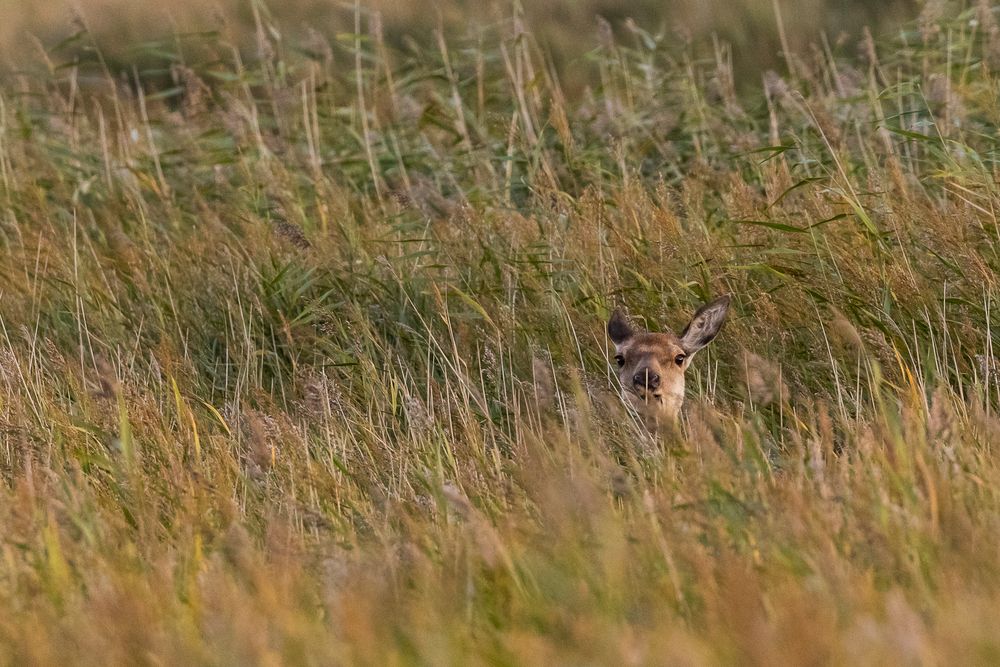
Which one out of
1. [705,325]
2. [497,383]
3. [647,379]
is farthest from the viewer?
[497,383]

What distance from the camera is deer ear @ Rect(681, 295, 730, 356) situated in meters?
4.77

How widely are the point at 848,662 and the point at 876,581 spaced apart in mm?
557

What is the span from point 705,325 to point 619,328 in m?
0.34

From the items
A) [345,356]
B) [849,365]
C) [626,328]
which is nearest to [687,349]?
[626,328]

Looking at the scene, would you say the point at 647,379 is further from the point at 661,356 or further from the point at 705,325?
the point at 705,325

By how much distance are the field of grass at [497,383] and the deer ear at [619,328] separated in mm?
213

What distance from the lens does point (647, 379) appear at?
4719 mm

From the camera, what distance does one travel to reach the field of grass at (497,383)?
9.39 ft

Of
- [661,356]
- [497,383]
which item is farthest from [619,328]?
[497,383]

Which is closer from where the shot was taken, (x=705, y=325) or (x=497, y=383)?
(x=705, y=325)

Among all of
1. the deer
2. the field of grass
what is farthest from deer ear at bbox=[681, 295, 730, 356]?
the field of grass

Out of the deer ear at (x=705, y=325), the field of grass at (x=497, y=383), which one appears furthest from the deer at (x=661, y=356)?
the field of grass at (x=497, y=383)

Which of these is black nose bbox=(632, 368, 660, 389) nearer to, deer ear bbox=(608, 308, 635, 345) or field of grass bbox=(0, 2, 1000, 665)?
field of grass bbox=(0, 2, 1000, 665)

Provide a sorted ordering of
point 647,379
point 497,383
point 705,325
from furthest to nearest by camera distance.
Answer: point 497,383
point 705,325
point 647,379
